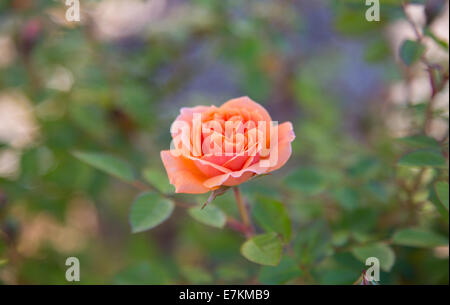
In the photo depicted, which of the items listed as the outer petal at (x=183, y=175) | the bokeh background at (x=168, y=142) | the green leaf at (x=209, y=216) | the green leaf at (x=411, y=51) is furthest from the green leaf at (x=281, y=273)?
the green leaf at (x=411, y=51)

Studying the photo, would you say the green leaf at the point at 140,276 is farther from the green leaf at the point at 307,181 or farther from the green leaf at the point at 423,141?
the green leaf at the point at 423,141

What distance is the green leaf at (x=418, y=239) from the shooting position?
25.1 inches

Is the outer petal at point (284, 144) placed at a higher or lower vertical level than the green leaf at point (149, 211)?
higher

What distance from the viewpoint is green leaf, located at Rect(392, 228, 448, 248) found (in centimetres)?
64

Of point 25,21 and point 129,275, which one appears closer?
point 129,275

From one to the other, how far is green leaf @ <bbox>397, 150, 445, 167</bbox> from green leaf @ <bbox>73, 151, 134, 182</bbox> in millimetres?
485

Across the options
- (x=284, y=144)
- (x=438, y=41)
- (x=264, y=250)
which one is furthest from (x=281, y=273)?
(x=438, y=41)

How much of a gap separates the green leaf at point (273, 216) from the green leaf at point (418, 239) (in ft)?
0.65

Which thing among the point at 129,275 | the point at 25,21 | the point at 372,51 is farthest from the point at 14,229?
the point at 372,51

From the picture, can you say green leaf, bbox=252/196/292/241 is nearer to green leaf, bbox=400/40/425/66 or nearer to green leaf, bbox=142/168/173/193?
green leaf, bbox=142/168/173/193

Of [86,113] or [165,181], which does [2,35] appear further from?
[165,181]
